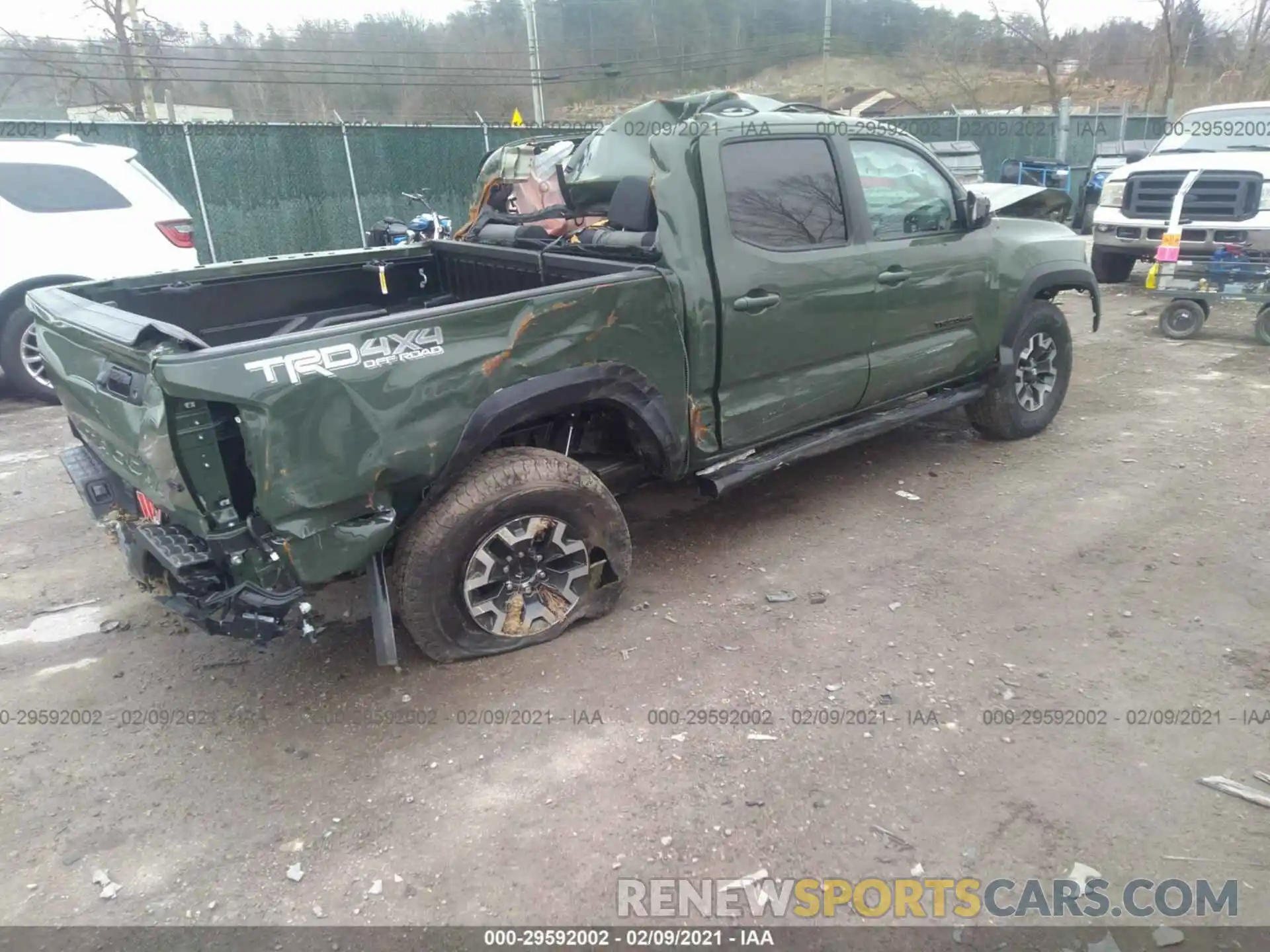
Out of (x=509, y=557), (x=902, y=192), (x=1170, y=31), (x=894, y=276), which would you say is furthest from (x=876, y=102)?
(x=509, y=557)

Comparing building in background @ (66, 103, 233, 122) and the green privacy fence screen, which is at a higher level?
building in background @ (66, 103, 233, 122)

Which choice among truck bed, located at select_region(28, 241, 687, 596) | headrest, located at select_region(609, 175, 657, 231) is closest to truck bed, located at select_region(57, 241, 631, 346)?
truck bed, located at select_region(28, 241, 687, 596)

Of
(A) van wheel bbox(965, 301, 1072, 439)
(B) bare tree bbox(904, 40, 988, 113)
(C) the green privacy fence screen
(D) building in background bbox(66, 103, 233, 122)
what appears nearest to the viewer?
(A) van wheel bbox(965, 301, 1072, 439)

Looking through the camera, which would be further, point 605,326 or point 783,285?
point 783,285

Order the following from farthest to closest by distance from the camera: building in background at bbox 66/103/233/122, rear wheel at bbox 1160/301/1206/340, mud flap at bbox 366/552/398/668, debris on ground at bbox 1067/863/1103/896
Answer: building in background at bbox 66/103/233/122 < rear wheel at bbox 1160/301/1206/340 < mud flap at bbox 366/552/398/668 < debris on ground at bbox 1067/863/1103/896

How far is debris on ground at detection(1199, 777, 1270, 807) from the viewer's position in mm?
2666

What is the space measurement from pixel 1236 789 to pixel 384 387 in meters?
3.01

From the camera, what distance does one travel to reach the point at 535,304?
3.18 m

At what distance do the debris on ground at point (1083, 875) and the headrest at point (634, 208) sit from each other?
9.41ft

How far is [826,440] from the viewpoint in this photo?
14.6ft

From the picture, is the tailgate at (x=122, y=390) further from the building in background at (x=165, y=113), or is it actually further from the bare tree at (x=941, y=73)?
the bare tree at (x=941, y=73)

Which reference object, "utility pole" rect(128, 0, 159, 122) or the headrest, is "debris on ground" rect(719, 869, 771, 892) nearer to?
the headrest

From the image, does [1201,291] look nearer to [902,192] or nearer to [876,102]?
[902,192]

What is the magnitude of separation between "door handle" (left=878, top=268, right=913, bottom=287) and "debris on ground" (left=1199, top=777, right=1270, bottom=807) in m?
2.59
